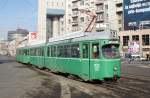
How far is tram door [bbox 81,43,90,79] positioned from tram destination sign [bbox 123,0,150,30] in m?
58.8

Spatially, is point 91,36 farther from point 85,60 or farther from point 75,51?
point 75,51

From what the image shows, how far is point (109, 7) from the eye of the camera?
90.2m

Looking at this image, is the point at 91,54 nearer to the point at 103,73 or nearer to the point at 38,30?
the point at 103,73

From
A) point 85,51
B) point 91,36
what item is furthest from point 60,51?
point 91,36

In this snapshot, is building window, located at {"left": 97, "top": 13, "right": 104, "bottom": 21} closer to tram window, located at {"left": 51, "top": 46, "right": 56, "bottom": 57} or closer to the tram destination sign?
the tram destination sign

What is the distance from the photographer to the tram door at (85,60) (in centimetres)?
1888

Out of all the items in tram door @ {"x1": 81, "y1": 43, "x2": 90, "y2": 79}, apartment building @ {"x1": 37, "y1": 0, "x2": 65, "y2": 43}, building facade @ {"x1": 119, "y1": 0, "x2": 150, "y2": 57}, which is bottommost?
tram door @ {"x1": 81, "y1": 43, "x2": 90, "y2": 79}

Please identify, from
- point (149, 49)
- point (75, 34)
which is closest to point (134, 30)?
point (149, 49)

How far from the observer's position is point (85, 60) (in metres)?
19.2

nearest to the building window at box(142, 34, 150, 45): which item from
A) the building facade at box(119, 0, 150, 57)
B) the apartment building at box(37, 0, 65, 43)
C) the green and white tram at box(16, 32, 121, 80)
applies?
the building facade at box(119, 0, 150, 57)

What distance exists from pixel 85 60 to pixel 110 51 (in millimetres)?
1592

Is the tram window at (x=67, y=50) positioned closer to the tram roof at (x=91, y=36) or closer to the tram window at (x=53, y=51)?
the tram roof at (x=91, y=36)

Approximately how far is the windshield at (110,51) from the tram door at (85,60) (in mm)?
1056

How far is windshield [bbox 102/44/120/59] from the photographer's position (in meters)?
18.1
